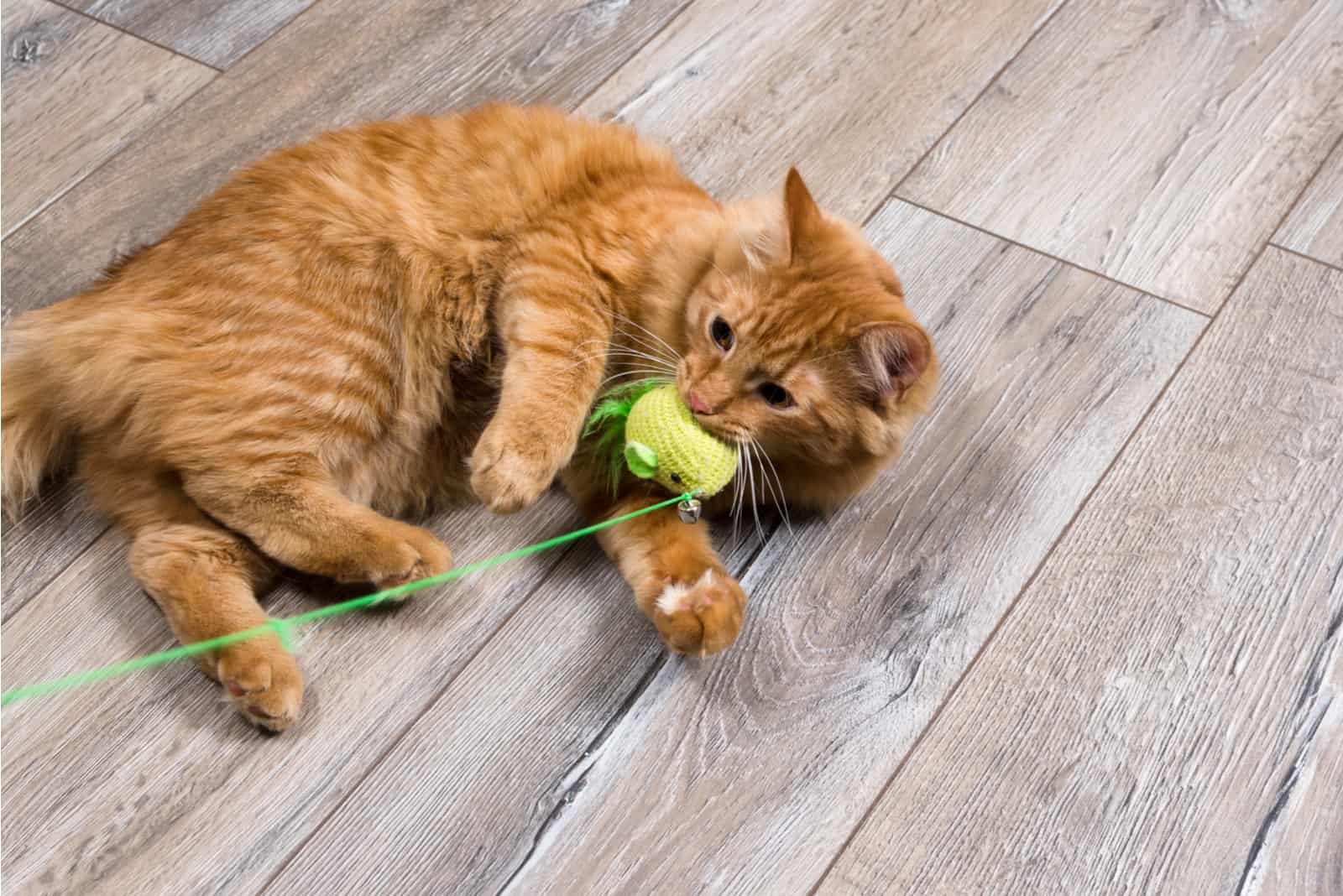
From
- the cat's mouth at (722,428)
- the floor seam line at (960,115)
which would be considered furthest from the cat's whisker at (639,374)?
the floor seam line at (960,115)

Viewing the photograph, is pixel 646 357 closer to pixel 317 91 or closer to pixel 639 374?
pixel 639 374

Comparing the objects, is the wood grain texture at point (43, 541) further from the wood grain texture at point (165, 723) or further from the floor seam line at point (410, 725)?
the floor seam line at point (410, 725)

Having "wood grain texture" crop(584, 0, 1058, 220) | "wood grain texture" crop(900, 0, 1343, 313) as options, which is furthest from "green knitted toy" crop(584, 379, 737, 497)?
"wood grain texture" crop(900, 0, 1343, 313)

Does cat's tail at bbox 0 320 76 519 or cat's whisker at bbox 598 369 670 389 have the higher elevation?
cat's tail at bbox 0 320 76 519

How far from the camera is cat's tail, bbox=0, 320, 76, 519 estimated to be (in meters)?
1.49

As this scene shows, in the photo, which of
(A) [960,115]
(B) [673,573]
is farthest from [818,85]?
(B) [673,573]

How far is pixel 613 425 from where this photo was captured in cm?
158

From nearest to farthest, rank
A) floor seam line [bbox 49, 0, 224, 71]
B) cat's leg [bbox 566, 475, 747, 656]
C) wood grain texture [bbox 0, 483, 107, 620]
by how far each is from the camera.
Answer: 1. cat's leg [bbox 566, 475, 747, 656]
2. wood grain texture [bbox 0, 483, 107, 620]
3. floor seam line [bbox 49, 0, 224, 71]

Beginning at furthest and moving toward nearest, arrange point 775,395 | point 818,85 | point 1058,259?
point 818,85 < point 1058,259 < point 775,395

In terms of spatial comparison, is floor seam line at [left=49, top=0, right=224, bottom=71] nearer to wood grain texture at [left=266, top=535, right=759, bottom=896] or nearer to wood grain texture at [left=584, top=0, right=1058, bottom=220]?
wood grain texture at [left=584, top=0, right=1058, bottom=220]

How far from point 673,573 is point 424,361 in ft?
1.50

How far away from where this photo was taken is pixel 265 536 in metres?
1.45

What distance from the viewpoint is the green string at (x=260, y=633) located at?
1397 mm

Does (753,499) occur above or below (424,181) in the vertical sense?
below
